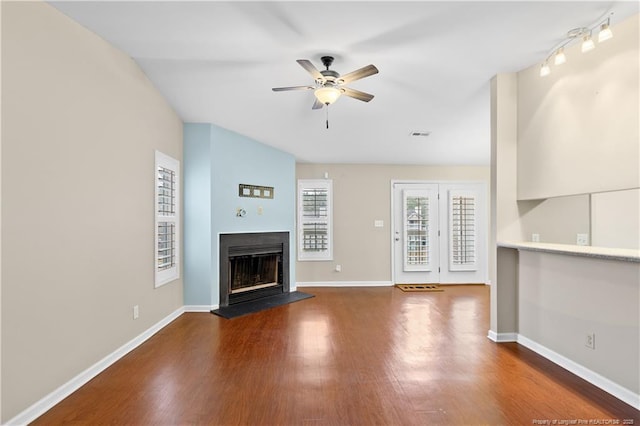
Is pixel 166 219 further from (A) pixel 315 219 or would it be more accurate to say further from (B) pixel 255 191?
(A) pixel 315 219

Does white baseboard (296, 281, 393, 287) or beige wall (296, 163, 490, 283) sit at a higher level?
beige wall (296, 163, 490, 283)

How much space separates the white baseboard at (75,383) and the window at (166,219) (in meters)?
0.66

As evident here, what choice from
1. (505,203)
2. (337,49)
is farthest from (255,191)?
(505,203)

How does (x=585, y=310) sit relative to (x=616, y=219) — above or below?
below

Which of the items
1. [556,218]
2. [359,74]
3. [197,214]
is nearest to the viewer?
[359,74]

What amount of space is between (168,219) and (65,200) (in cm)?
170

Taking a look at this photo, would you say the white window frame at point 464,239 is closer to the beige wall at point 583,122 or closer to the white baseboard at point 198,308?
the beige wall at point 583,122

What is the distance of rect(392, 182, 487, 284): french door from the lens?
6.39 m

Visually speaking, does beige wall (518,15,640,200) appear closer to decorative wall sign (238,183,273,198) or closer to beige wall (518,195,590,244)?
beige wall (518,195,590,244)

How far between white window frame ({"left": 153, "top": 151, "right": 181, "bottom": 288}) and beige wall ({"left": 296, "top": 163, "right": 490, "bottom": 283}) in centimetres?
256

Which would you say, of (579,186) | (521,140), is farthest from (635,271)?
(521,140)

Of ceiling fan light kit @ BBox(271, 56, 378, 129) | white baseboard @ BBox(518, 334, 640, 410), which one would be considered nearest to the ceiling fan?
ceiling fan light kit @ BBox(271, 56, 378, 129)

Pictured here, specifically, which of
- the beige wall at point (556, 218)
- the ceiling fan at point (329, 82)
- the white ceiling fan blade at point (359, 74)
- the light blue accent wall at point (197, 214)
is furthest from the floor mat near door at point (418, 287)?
the white ceiling fan blade at point (359, 74)

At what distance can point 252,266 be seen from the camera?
5230mm
